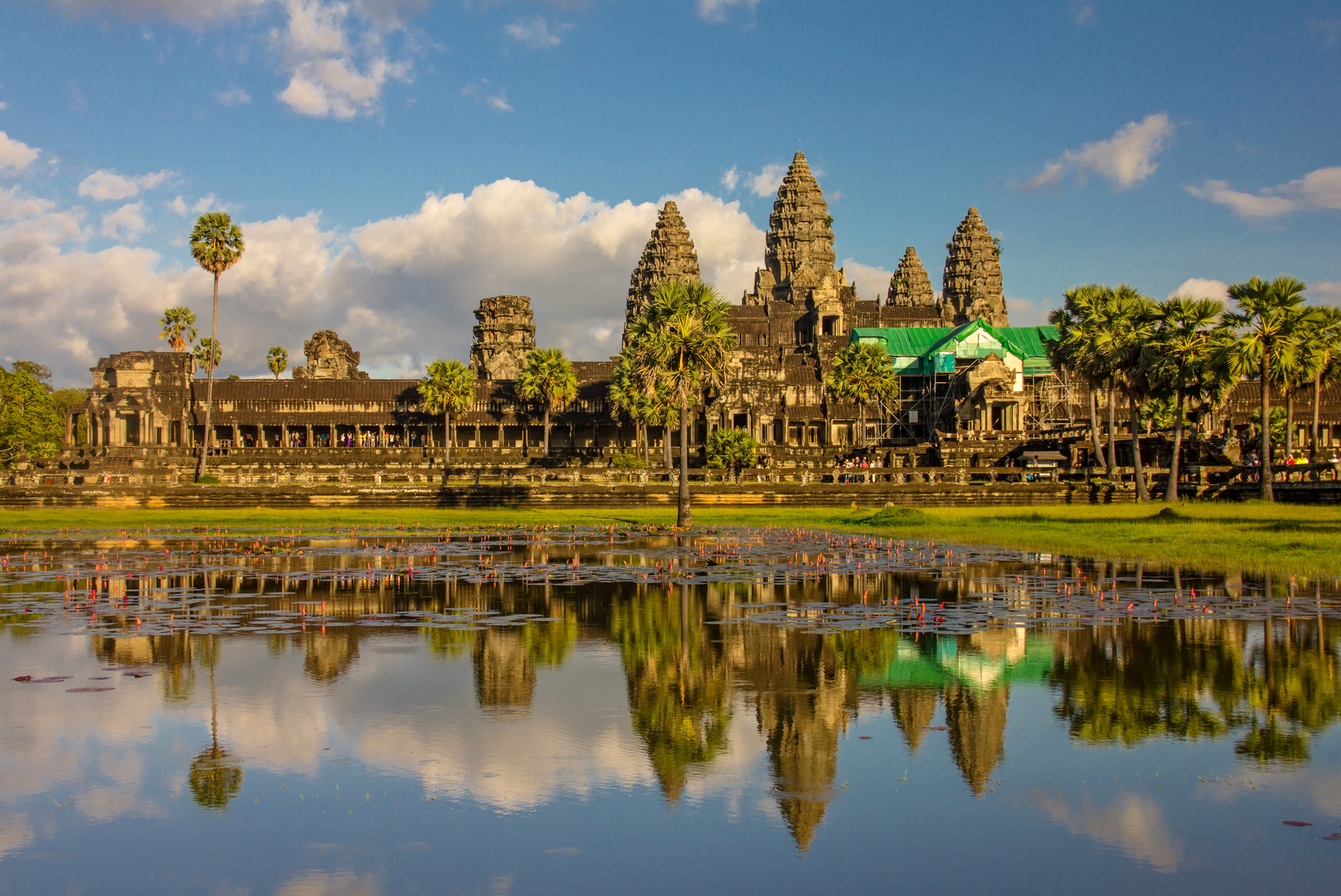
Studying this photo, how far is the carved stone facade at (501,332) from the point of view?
381 ft

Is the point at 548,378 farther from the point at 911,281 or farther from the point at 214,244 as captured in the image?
the point at 911,281

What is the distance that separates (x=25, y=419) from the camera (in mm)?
99500

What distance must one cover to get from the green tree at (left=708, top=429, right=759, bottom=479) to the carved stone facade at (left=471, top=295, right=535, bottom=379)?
43.6 meters

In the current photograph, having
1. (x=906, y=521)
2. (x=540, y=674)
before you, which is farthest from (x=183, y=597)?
(x=906, y=521)

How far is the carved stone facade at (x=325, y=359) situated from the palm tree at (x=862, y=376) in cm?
5566

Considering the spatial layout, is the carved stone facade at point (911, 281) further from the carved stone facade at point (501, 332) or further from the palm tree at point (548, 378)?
the palm tree at point (548, 378)

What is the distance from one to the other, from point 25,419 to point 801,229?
84.8m

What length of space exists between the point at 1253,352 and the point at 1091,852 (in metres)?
47.0

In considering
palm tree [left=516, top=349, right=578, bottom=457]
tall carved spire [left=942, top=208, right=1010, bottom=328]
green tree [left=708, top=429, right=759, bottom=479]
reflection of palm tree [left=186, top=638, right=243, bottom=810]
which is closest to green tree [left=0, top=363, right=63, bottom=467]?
palm tree [left=516, top=349, right=578, bottom=457]

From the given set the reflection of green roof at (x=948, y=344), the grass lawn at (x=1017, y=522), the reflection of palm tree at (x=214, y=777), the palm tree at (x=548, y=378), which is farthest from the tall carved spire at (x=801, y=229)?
the reflection of palm tree at (x=214, y=777)

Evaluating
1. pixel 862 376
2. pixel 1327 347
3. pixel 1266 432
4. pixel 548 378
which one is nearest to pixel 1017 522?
pixel 1266 432

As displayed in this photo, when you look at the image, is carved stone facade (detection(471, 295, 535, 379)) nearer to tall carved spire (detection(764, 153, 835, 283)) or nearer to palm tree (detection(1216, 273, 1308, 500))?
tall carved spire (detection(764, 153, 835, 283))

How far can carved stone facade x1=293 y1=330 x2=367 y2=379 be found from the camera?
118812mm

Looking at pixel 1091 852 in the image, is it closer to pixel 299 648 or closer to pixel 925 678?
pixel 925 678
